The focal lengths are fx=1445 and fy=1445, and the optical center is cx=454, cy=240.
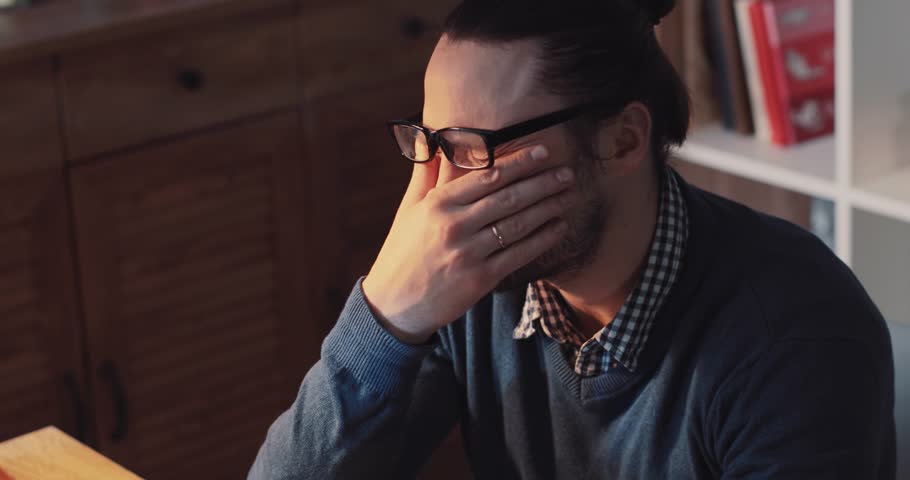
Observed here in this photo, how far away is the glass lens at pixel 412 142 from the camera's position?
1.32m

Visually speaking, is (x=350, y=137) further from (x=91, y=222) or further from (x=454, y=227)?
(x=454, y=227)

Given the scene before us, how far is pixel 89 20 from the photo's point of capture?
214cm

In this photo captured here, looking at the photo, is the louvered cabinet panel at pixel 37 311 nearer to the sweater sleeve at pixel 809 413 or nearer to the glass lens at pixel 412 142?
the glass lens at pixel 412 142

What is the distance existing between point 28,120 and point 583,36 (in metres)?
1.09

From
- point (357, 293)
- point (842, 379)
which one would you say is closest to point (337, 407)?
point (357, 293)

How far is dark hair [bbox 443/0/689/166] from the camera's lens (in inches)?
51.1

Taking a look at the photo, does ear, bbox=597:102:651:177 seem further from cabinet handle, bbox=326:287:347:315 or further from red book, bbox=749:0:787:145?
cabinet handle, bbox=326:287:347:315

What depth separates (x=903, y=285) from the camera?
7.44 ft

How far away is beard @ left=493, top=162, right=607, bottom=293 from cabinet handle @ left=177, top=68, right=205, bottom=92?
41.3 inches

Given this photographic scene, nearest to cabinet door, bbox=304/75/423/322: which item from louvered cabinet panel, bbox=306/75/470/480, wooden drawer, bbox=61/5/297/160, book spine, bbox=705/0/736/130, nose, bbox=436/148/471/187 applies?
louvered cabinet panel, bbox=306/75/470/480

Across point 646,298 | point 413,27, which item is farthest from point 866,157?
point 646,298

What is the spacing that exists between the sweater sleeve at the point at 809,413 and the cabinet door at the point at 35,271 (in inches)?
49.1

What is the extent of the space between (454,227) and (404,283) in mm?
70

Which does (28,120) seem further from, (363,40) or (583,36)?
(583,36)
